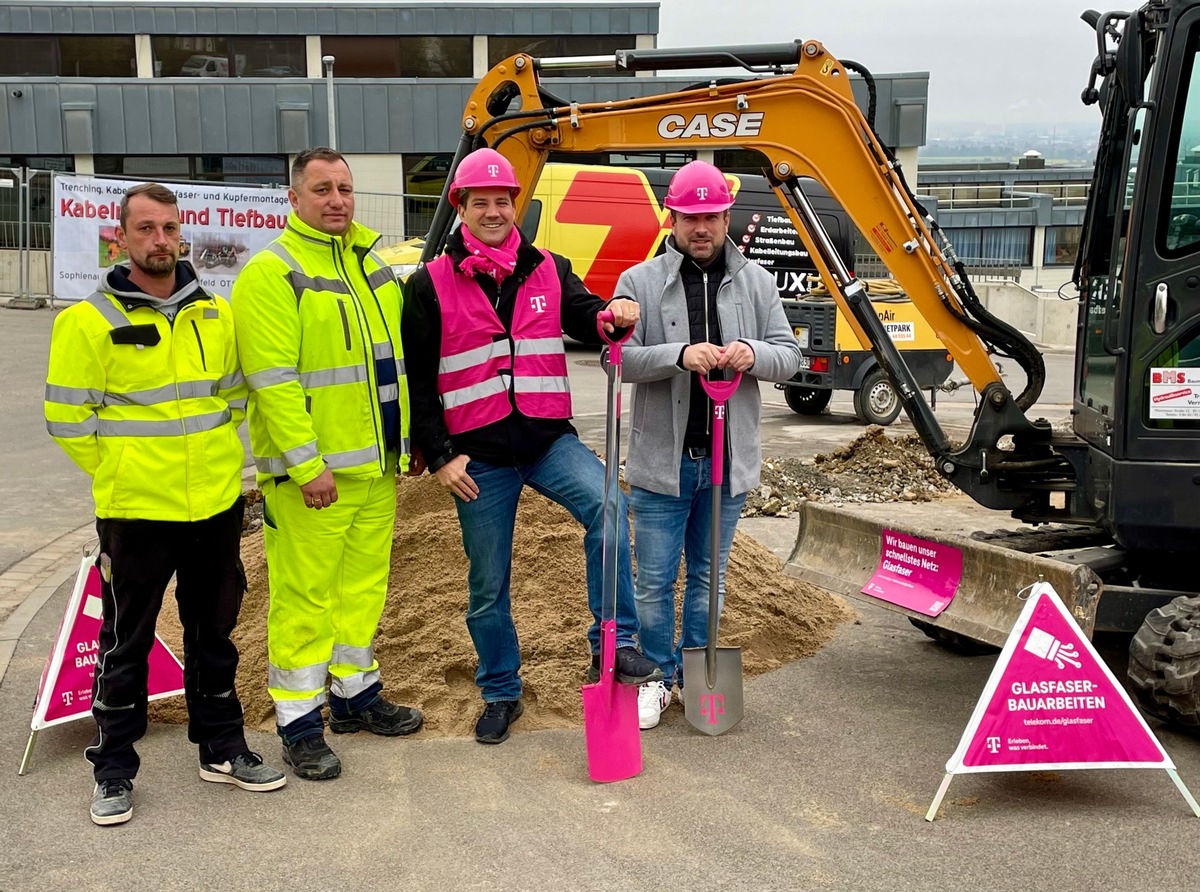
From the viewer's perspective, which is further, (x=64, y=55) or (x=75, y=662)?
(x=64, y=55)

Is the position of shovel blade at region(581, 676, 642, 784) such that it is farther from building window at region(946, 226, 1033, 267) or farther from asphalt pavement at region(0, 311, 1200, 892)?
building window at region(946, 226, 1033, 267)

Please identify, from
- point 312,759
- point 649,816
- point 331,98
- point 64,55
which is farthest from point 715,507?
point 64,55

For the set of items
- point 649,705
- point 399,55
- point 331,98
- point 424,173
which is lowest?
point 649,705

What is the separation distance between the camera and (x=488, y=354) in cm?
465

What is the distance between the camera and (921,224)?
6105mm

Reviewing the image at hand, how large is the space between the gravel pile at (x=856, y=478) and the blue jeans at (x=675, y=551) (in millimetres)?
4451

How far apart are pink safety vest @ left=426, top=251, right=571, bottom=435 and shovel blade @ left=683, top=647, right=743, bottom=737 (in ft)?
3.71

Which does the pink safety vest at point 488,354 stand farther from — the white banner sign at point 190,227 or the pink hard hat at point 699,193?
the white banner sign at point 190,227

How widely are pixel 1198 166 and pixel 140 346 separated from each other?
398cm

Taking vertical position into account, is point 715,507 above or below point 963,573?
above

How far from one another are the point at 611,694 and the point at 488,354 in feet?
4.31

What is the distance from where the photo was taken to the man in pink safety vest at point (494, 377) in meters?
4.63

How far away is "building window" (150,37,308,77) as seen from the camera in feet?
116

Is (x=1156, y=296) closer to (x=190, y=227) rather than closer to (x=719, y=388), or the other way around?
(x=719, y=388)
